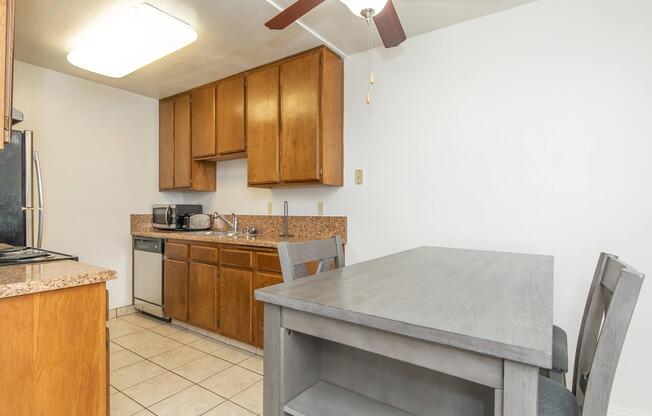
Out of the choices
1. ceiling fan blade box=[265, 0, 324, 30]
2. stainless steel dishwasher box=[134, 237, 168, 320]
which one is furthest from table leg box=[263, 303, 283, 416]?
stainless steel dishwasher box=[134, 237, 168, 320]

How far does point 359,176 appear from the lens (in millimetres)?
2805

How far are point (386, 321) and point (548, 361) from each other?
325mm

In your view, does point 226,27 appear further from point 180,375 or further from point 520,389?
point 520,389

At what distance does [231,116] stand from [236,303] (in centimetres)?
179

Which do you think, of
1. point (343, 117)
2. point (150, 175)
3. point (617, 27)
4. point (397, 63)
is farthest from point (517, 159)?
point (150, 175)

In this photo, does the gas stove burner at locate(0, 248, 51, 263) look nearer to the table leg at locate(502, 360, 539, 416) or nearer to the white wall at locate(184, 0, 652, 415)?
the table leg at locate(502, 360, 539, 416)

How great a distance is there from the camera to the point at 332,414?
3.27 feet

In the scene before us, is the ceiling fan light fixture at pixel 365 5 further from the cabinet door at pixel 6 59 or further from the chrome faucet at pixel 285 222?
the chrome faucet at pixel 285 222

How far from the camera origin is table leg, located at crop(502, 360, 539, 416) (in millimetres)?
643

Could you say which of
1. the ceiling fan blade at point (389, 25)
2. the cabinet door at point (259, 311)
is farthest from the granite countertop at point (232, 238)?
the ceiling fan blade at point (389, 25)

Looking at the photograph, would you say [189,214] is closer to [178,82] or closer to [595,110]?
[178,82]

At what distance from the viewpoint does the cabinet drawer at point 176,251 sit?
317cm

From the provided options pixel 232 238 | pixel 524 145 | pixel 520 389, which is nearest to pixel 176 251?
pixel 232 238

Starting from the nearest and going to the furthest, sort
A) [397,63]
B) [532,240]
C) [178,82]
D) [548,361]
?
[548,361] < [532,240] < [397,63] < [178,82]
